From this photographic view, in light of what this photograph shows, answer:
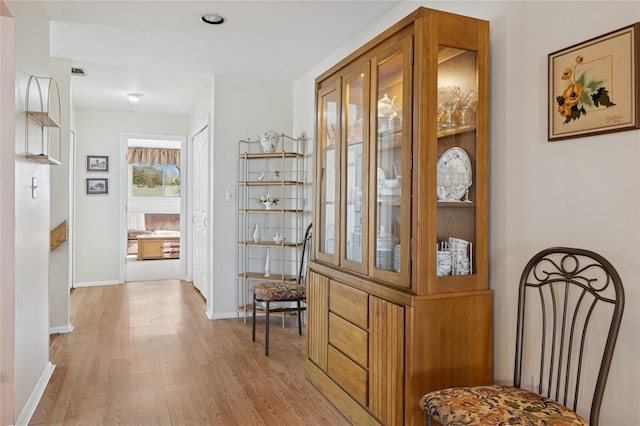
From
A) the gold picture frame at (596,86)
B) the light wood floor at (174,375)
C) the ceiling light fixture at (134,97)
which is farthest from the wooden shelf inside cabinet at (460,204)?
the ceiling light fixture at (134,97)

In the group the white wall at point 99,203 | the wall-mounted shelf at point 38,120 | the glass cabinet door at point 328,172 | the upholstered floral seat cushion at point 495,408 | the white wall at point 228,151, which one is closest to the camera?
the upholstered floral seat cushion at point 495,408

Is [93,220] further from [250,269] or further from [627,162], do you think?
[627,162]

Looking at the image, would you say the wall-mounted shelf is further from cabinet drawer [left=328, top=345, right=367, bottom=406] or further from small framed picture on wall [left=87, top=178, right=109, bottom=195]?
small framed picture on wall [left=87, top=178, right=109, bottom=195]

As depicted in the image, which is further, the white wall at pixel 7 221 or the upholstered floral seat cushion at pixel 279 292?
the upholstered floral seat cushion at pixel 279 292

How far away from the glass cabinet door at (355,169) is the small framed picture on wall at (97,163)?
487 centimetres

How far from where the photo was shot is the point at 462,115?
82.8 inches

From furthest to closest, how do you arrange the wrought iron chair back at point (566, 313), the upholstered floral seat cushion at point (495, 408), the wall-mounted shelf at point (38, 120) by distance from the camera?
the wall-mounted shelf at point (38, 120)
the wrought iron chair back at point (566, 313)
the upholstered floral seat cushion at point (495, 408)

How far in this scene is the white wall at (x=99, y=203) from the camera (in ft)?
20.5

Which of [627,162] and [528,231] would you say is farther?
[528,231]

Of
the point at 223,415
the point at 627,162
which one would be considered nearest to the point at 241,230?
the point at 223,415

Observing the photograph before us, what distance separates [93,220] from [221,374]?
4.17 meters

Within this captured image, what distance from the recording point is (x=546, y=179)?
1.87 meters

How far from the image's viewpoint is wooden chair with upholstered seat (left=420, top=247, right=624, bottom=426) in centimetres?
149

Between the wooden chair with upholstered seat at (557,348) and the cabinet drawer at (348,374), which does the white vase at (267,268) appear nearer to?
the cabinet drawer at (348,374)
